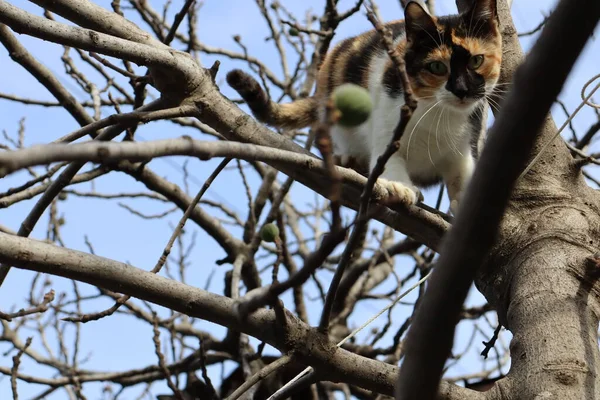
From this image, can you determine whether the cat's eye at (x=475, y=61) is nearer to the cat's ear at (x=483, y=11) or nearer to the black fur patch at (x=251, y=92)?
the cat's ear at (x=483, y=11)

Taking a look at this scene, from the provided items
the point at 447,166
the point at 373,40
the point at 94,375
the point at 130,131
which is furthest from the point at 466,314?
the point at 130,131

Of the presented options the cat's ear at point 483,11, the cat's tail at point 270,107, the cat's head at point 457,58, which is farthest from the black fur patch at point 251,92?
the cat's ear at point 483,11

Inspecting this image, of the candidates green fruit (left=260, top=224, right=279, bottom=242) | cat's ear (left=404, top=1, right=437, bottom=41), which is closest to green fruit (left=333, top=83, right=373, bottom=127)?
green fruit (left=260, top=224, right=279, bottom=242)

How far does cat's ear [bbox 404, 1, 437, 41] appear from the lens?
263cm

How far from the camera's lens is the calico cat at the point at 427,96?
2.76 m

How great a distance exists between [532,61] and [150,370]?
128 inches

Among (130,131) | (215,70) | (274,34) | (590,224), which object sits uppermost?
(274,34)

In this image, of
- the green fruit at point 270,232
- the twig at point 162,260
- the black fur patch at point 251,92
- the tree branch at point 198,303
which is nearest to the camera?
the tree branch at point 198,303

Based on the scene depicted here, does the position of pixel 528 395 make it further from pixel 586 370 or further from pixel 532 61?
pixel 532 61

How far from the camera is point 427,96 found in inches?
114

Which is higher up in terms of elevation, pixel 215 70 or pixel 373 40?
pixel 373 40

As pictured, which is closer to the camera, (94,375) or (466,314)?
(94,375)

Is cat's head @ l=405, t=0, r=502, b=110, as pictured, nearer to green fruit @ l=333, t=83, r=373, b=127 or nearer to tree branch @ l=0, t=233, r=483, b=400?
tree branch @ l=0, t=233, r=483, b=400

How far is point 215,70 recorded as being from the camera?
1.98 m
